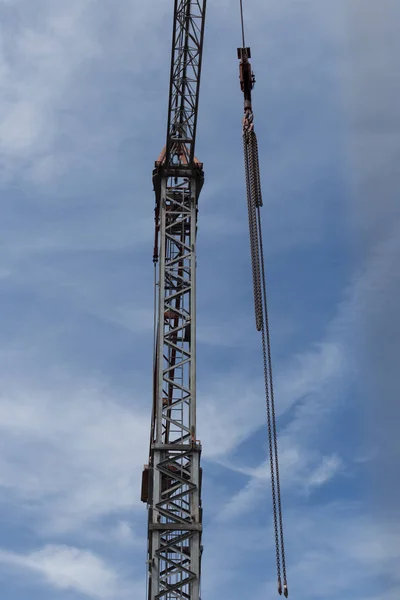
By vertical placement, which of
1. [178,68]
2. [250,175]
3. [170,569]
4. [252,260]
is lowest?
[170,569]

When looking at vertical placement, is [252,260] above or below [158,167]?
below

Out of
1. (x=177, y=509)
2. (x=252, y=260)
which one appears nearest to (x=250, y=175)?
(x=252, y=260)

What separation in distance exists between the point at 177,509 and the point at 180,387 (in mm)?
5002

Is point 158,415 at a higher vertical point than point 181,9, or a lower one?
lower

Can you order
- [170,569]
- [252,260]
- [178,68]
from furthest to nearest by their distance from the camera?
1. [178,68]
2. [252,260]
3. [170,569]

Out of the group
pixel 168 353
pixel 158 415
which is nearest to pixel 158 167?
pixel 168 353

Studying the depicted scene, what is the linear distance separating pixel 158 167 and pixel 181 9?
6.91 m

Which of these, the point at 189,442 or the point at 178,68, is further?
the point at 178,68

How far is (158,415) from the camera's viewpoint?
39844mm

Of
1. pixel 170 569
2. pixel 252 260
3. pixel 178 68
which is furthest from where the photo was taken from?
pixel 178 68

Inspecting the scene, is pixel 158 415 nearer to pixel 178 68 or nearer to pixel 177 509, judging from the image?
pixel 177 509

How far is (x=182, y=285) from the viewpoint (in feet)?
139

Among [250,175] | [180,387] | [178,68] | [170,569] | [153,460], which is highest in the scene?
[178,68]

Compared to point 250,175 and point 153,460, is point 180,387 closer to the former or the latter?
point 153,460
